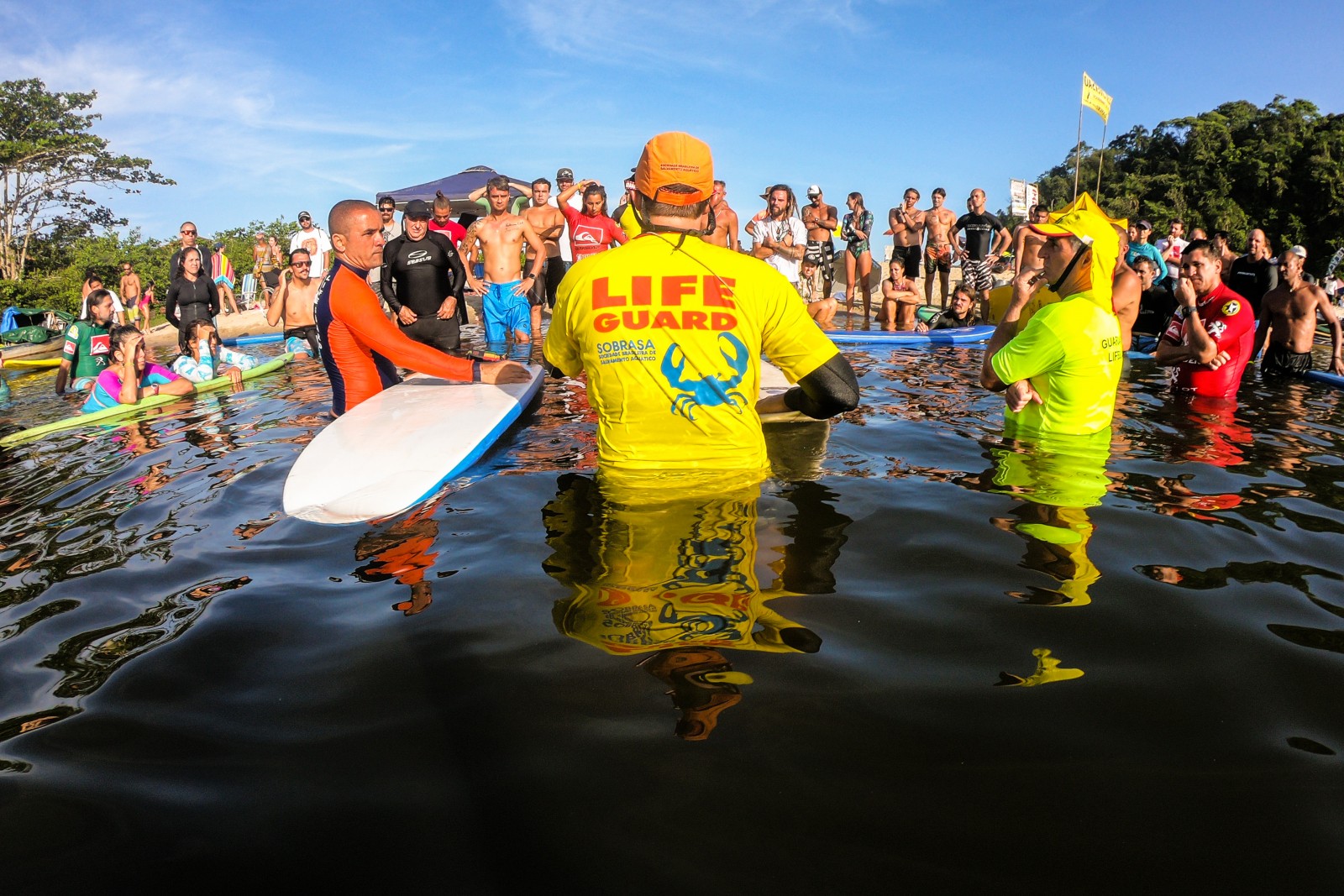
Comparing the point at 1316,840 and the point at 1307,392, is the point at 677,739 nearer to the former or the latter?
the point at 1316,840

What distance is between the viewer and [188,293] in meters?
11.0

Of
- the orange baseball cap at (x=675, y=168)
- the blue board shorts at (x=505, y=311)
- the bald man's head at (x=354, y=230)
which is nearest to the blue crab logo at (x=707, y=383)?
the orange baseball cap at (x=675, y=168)

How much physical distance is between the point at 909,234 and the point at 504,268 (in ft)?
22.9

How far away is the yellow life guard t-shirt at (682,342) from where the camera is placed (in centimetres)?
289

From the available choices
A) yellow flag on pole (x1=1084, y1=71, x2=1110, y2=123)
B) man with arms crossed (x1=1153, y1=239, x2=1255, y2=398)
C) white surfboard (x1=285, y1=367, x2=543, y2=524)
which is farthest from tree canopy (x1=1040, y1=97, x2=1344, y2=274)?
white surfboard (x1=285, y1=367, x2=543, y2=524)

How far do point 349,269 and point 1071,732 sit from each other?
4537mm

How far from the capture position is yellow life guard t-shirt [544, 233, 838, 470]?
2.89 metres

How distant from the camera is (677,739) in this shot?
6.00ft

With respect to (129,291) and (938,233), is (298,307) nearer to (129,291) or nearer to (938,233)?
(129,291)

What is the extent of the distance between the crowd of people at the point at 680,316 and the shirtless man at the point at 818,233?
1385 mm

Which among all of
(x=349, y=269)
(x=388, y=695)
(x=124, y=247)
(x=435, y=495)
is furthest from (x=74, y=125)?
(x=388, y=695)

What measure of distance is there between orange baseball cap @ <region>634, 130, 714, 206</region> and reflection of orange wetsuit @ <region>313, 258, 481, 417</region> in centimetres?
247

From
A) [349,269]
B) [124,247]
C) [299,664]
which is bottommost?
[299,664]

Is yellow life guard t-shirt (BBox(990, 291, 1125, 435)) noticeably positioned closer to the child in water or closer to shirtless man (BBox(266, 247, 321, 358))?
the child in water
